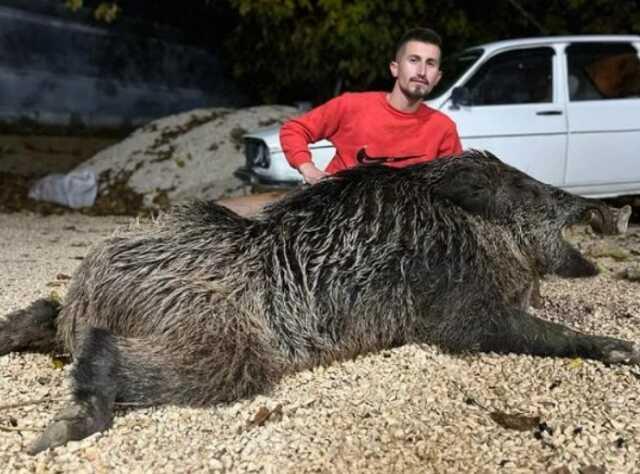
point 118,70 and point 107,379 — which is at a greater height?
point 118,70

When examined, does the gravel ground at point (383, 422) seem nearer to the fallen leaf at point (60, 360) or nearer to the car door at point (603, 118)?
the fallen leaf at point (60, 360)

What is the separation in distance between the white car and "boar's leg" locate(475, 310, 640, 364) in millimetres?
4404

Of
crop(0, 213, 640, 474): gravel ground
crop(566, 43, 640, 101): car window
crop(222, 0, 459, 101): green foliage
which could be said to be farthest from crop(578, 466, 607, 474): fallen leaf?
crop(222, 0, 459, 101): green foliage

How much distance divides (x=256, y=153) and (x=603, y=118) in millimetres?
3451

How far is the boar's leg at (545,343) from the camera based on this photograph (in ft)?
12.0

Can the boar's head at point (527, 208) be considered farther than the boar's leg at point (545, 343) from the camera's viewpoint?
Yes

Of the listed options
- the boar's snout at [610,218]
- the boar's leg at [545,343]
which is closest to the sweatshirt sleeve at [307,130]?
the boar's leg at [545,343]

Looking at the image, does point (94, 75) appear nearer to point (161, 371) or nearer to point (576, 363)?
point (161, 371)

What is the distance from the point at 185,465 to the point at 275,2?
863 cm

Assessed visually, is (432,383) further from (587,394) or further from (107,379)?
(107,379)

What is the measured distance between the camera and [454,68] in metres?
8.30

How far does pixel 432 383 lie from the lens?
3520 millimetres

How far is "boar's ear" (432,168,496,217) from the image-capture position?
3877mm

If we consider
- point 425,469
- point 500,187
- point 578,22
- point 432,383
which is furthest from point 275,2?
point 425,469
